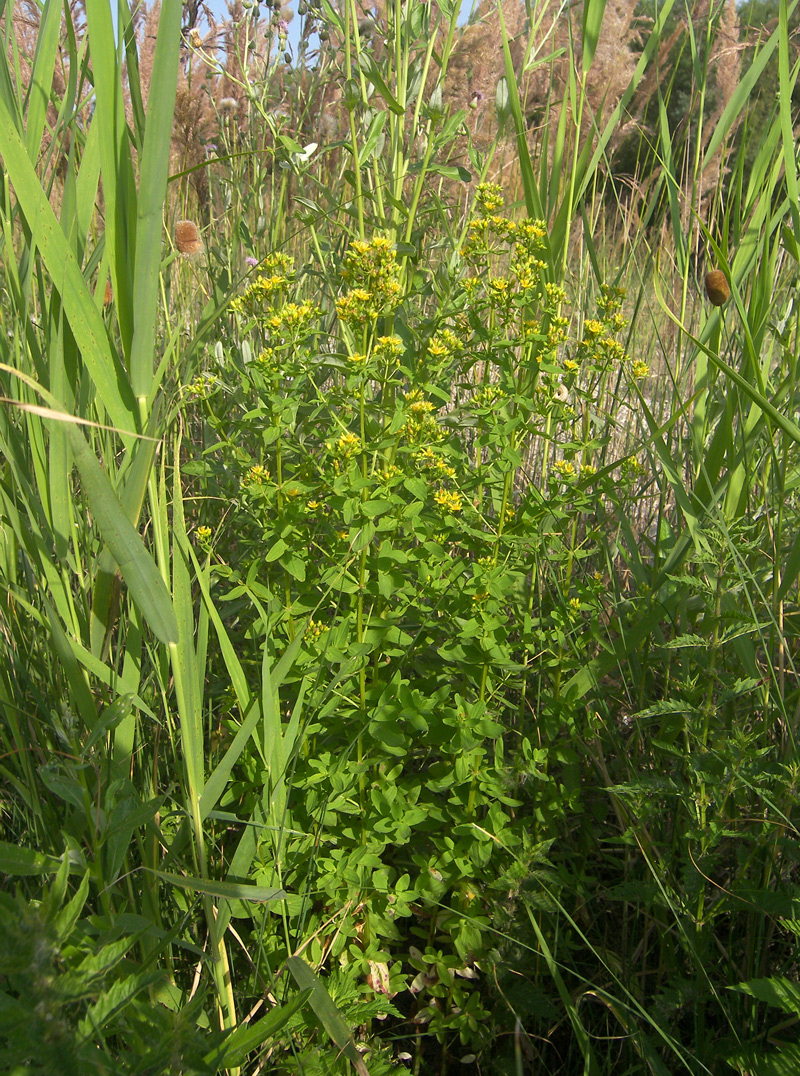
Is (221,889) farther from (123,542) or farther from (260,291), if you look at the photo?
(260,291)

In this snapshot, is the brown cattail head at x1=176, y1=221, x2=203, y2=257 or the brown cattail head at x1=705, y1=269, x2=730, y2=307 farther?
the brown cattail head at x1=176, y1=221, x2=203, y2=257

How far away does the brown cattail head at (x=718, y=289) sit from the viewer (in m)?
1.27

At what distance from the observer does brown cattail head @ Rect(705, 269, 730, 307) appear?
1267 mm

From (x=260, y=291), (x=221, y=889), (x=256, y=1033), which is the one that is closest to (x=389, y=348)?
(x=260, y=291)

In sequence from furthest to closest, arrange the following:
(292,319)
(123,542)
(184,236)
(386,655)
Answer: (184,236) < (386,655) < (292,319) < (123,542)

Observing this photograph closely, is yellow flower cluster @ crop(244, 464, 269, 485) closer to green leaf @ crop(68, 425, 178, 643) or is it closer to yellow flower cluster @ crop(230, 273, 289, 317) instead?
yellow flower cluster @ crop(230, 273, 289, 317)

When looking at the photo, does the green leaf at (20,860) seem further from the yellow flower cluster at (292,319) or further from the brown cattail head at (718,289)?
the brown cattail head at (718,289)

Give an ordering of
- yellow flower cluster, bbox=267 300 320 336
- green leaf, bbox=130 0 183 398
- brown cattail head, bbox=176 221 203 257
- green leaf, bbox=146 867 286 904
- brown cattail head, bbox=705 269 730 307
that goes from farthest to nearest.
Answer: brown cattail head, bbox=176 221 203 257, brown cattail head, bbox=705 269 730 307, yellow flower cluster, bbox=267 300 320 336, green leaf, bbox=146 867 286 904, green leaf, bbox=130 0 183 398

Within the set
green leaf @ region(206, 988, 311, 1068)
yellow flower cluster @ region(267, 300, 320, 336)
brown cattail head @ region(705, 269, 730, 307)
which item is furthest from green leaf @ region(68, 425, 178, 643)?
brown cattail head @ region(705, 269, 730, 307)

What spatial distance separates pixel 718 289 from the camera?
1275mm

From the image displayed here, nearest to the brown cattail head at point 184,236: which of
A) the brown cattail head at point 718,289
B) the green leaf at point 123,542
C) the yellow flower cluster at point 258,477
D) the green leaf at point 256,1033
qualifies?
the yellow flower cluster at point 258,477

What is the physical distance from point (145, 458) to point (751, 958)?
1065 millimetres

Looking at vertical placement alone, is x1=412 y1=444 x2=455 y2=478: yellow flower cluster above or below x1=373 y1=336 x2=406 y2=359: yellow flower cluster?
below

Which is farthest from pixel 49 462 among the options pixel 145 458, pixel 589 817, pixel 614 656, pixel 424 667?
pixel 589 817
